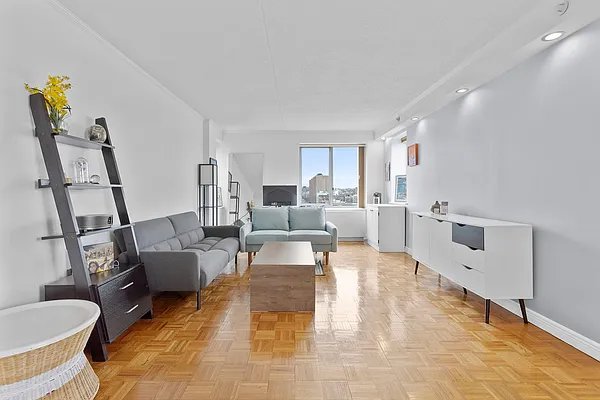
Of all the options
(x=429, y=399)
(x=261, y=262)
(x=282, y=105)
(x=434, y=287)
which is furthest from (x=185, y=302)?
(x=282, y=105)

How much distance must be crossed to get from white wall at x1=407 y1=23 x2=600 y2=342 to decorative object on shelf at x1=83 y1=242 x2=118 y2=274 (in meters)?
3.67

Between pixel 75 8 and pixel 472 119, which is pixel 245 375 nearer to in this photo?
pixel 75 8

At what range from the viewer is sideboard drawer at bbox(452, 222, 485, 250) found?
3179 mm

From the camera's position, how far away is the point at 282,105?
5.68 metres

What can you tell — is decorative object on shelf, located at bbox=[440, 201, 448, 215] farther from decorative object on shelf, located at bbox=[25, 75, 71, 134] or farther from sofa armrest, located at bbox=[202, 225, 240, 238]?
decorative object on shelf, located at bbox=[25, 75, 71, 134]

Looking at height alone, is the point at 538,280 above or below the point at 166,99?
below

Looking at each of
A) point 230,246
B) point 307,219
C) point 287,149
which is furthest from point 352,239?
point 230,246

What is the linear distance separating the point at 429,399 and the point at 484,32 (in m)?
2.91

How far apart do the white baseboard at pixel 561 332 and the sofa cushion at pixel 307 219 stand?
3.26 meters

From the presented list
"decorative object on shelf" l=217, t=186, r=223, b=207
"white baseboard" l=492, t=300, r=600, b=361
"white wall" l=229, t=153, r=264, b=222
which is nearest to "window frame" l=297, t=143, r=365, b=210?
"white wall" l=229, t=153, r=264, b=222

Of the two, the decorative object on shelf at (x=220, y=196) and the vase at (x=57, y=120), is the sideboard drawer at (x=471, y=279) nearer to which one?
the vase at (x=57, y=120)

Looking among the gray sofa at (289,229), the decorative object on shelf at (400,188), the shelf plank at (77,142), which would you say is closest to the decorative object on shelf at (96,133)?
the shelf plank at (77,142)

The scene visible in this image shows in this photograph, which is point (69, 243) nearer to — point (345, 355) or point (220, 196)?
point (345, 355)

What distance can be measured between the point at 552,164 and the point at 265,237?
12.5 feet
